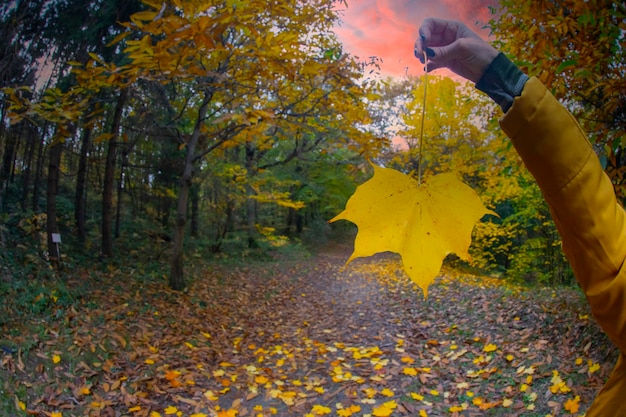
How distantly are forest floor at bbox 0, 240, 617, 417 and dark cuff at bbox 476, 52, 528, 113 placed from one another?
315cm

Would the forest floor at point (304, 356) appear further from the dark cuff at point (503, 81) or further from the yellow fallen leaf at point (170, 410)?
the dark cuff at point (503, 81)

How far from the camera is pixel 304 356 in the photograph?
15.4 ft

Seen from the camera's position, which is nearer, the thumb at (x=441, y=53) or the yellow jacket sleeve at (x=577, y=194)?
the yellow jacket sleeve at (x=577, y=194)

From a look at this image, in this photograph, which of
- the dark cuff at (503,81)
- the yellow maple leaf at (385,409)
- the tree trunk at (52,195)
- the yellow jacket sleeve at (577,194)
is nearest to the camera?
the yellow jacket sleeve at (577,194)

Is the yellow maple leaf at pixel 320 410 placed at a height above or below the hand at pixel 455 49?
below

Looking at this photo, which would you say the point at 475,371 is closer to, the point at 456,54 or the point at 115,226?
the point at 456,54

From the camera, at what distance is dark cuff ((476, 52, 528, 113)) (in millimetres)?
748

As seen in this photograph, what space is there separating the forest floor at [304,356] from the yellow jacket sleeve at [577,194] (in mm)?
2990

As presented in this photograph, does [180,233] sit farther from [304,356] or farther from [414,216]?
[414,216]

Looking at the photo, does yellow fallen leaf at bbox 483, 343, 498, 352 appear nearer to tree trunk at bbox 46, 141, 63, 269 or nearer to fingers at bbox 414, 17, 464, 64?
fingers at bbox 414, 17, 464, 64

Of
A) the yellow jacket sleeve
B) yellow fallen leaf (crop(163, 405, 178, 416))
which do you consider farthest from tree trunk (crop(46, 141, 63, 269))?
the yellow jacket sleeve

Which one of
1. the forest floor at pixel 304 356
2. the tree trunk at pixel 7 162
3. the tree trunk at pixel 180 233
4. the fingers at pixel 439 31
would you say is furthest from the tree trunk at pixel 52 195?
the fingers at pixel 439 31

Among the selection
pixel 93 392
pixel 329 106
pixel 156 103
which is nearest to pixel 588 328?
pixel 329 106

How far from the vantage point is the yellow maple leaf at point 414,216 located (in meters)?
0.69
